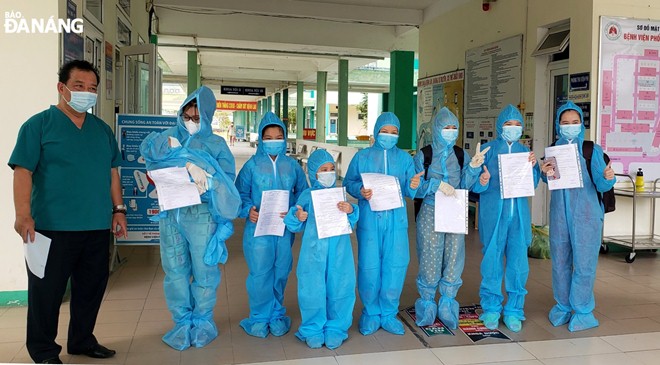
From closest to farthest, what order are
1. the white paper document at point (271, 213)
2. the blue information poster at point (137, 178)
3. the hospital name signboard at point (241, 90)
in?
the white paper document at point (271, 213) < the blue information poster at point (137, 178) < the hospital name signboard at point (241, 90)

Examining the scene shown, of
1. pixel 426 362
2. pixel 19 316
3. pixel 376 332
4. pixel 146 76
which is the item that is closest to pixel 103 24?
pixel 146 76

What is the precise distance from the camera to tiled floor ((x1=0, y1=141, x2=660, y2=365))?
10.1 feet

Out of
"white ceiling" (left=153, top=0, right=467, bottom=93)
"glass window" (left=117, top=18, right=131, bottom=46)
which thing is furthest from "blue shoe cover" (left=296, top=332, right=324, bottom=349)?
"white ceiling" (left=153, top=0, right=467, bottom=93)

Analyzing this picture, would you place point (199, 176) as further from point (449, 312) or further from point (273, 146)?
point (449, 312)

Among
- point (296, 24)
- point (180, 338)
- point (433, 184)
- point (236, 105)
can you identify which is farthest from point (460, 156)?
point (236, 105)

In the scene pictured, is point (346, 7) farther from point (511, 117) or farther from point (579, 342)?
point (579, 342)

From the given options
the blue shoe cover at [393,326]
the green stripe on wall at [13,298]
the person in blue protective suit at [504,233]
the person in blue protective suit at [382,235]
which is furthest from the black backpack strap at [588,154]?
the green stripe on wall at [13,298]

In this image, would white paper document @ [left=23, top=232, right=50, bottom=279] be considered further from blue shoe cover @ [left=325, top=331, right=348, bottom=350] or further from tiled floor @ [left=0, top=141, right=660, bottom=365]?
blue shoe cover @ [left=325, top=331, right=348, bottom=350]

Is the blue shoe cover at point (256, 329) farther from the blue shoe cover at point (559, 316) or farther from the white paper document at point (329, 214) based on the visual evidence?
the blue shoe cover at point (559, 316)

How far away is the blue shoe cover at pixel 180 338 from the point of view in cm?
317

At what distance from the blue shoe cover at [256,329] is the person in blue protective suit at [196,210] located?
1.23 feet

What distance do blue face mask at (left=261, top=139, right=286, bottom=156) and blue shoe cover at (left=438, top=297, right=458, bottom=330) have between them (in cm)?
147

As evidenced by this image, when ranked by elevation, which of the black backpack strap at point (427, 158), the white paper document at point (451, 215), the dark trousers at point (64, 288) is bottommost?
the dark trousers at point (64, 288)

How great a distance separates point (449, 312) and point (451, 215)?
0.66 meters
